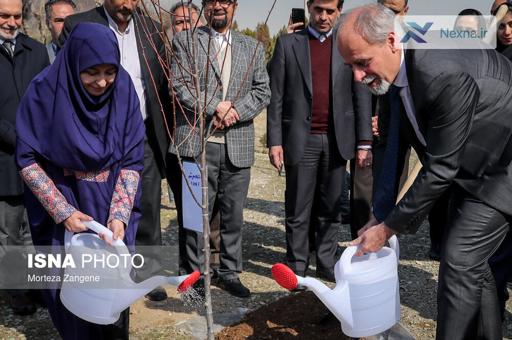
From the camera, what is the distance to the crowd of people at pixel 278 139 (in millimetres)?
2668

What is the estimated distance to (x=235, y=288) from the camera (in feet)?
14.3

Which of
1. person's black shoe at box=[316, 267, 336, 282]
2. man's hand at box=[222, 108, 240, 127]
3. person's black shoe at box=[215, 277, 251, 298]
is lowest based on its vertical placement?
person's black shoe at box=[316, 267, 336, 282]

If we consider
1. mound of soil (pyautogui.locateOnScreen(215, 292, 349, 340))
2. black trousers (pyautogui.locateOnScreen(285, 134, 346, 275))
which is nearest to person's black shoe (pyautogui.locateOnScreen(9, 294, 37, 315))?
mound of soil (pyautogui.locateOnScreen(215, 292, 349, 340))

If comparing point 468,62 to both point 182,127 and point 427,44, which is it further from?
point 182,127

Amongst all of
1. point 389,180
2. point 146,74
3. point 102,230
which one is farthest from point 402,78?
point 146,74

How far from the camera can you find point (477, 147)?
2.77m

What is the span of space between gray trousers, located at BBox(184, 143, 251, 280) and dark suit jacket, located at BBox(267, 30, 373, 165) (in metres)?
0.43

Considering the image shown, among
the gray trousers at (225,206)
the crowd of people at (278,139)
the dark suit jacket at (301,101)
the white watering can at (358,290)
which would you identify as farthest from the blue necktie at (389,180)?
the gray trousers at (225,206)

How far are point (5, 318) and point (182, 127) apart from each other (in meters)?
1.75

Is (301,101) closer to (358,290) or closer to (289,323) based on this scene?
(289,323)

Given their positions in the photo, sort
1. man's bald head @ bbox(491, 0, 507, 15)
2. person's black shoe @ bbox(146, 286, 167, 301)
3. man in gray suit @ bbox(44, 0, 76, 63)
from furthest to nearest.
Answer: man's bald head @ bbox(491, 0, 507, 15)
man in gray suit @ bbox(44, 0, 76, 63)
person's black shoe @ bbox(146, 286, 167, 301)

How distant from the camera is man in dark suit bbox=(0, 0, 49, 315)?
398 centimetres

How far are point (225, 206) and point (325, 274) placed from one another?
103 cm

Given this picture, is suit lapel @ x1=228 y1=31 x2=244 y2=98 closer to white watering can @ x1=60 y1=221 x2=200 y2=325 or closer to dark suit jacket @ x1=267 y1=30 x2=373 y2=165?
dark suit jacket @ x1=267 y1=30 x2=373 y2=165
